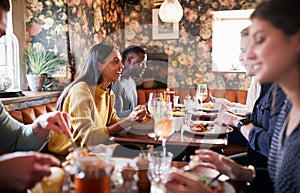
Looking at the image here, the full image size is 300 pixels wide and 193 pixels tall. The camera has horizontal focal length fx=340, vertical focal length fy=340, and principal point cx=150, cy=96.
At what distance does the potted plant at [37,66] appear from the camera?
11.0 feet

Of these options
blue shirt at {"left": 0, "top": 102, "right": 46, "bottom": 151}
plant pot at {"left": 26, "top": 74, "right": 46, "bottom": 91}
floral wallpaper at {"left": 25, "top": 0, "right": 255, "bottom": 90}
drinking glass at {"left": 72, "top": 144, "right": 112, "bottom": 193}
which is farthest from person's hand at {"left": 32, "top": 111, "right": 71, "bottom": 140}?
floral wallpaper at {"left": 25, "top": 0, "right": 255, "bottom": 90}

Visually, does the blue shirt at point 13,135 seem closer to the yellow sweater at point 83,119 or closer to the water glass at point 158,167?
the yellow sweater at point 83,119

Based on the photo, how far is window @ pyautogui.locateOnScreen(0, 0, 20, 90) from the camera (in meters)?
3.23

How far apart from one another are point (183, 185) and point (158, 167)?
0.19 m

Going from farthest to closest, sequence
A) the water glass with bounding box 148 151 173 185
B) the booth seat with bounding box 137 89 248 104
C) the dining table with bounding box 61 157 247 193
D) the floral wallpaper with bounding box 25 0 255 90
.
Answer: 1. the booth seat with bounding box 137 89 248 104
2. the floral wallpaper with bounding box 25 0 255 90
3. the water glass with bounding box 148 151 173 185
4. the dining table with bounding box 61 157 247 193

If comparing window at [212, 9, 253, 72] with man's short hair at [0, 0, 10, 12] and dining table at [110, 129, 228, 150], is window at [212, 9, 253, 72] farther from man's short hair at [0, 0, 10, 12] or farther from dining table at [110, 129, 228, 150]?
man's short hair at [0, 0, 10, 12]

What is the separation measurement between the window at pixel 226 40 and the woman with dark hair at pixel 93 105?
297cm

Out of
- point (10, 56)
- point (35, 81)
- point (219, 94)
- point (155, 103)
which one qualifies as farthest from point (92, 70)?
point (219, 94)

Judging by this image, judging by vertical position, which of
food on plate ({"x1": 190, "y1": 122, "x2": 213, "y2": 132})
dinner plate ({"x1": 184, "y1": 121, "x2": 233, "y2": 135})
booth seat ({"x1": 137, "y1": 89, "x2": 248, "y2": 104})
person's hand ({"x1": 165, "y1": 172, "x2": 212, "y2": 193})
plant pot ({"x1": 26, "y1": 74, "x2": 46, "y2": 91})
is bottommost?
booth seat ({"x1": 137, "y1": 89, "x2": 248, "y2": 104})

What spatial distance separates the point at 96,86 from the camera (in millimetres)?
2334

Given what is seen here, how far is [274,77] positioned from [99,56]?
1.49 m

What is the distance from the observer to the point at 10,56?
3.30 metres

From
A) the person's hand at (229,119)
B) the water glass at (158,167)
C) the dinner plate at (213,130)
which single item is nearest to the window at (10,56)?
the dinner plate at (213,130)

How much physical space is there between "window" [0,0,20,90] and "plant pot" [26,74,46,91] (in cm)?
13
